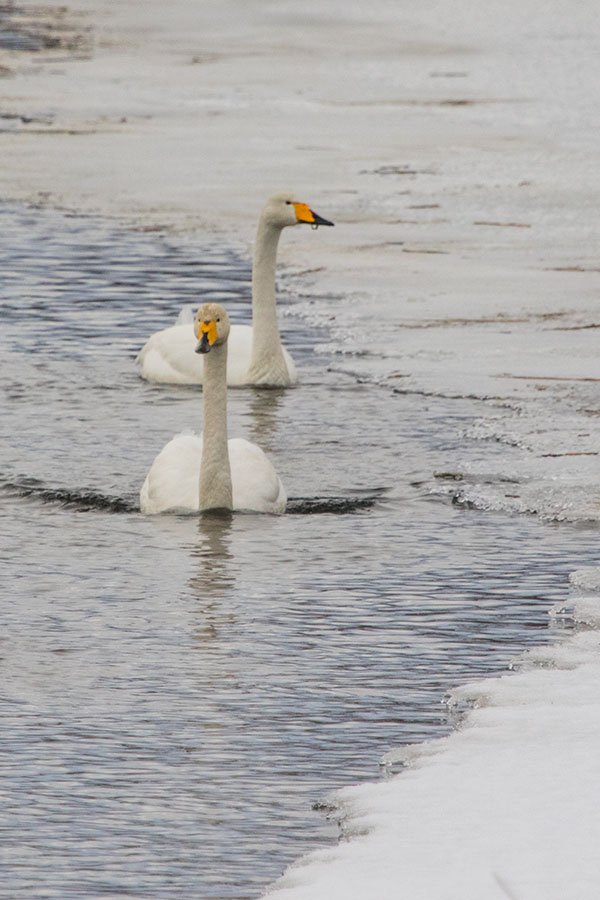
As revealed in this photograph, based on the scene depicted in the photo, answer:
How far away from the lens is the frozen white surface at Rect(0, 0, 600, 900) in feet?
15.9

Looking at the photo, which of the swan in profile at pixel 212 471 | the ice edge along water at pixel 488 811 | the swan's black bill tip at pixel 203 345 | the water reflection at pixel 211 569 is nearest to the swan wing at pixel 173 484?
the swan in profile at pixel 212 471

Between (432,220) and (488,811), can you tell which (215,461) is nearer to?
(488,811)

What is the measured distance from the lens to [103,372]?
11070mm

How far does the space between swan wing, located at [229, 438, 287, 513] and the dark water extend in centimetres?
11

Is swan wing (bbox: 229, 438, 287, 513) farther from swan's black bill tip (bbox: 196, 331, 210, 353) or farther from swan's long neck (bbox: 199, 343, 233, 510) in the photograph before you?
swan's black bill tip (bbox: 196, 331, 210, 353)

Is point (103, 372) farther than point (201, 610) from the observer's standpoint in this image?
Yes

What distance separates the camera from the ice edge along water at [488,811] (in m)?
4.44

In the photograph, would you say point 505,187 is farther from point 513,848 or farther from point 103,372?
point 513,848

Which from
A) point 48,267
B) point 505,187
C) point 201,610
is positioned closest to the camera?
point 201,610

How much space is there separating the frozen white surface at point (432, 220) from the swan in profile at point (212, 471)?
2.78 ft

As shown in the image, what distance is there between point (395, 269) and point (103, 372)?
3.85 meters

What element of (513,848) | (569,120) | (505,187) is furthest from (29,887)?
(569,120)

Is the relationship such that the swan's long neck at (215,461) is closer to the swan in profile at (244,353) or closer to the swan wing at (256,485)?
the swan wing at (256,485)

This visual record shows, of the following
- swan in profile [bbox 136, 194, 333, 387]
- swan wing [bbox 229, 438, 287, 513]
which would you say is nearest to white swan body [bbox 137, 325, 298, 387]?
swan in profile [bbox 136, 194, 333, 387]
